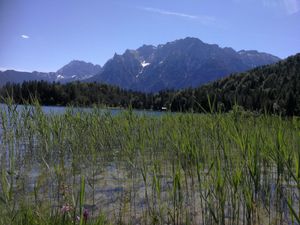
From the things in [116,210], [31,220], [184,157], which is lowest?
[116,210]

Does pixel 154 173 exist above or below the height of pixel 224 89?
below

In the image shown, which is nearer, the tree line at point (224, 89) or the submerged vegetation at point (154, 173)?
the submerged vegetation at point (154, 173)

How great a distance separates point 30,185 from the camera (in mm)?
7230

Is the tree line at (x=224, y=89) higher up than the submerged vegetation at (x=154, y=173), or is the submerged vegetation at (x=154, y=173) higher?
the tree line at (x=224, y=89)

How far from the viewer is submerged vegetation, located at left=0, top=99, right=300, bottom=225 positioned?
4395 mm

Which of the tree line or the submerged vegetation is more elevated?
the tree line

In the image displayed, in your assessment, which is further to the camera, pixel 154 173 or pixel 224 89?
pixel 224 89

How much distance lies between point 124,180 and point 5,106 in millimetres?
4926

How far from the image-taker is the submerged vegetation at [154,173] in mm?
4395

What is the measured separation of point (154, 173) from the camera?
4.64 meters

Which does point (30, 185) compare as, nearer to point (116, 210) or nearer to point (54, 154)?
point (54, 154)

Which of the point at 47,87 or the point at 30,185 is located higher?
the point at 47,87

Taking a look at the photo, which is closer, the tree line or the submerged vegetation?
the submerged vegetation

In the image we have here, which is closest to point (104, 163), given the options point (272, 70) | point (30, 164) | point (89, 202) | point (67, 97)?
point (30, 164)
